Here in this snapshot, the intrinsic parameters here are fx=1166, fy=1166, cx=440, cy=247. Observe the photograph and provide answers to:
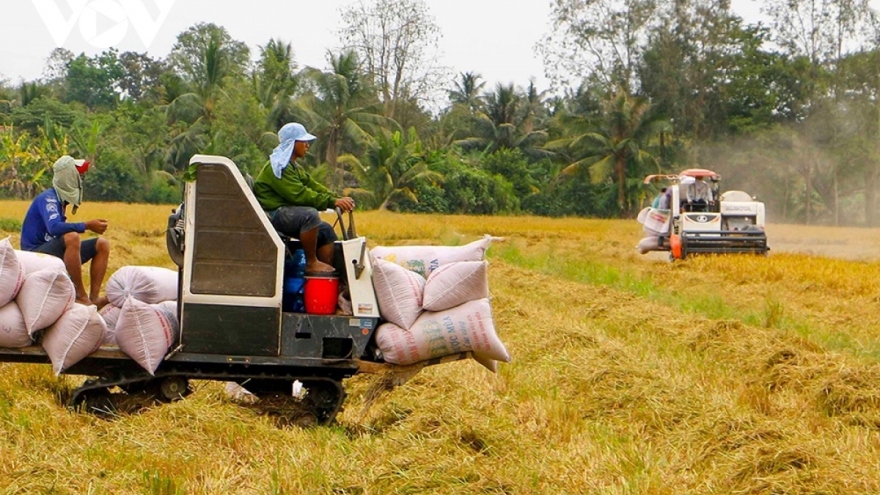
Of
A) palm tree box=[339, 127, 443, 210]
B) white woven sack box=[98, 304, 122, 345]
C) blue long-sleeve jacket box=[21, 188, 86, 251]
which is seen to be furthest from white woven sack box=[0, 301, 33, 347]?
palm tree box=[339, 127, 443, 210]

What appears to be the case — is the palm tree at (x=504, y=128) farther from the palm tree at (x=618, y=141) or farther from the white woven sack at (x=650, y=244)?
the white woven sack at (x=650, y=244)

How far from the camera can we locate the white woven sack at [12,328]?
6.77m

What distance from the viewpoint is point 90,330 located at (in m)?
6.82

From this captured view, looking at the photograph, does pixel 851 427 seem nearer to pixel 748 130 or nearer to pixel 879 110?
pixel 748 130

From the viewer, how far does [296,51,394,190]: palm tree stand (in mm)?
47344

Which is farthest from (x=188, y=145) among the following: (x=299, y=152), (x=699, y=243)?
(x=299, y=152)

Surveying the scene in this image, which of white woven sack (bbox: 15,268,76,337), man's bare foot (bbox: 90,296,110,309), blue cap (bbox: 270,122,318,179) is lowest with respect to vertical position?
man's bare foot (bbox: 90,296,110,309)

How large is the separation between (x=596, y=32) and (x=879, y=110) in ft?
46.2

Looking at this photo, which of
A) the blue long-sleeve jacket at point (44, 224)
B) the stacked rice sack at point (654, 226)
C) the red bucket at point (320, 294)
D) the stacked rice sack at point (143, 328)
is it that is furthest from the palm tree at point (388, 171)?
the red bucket at point (320, 294)

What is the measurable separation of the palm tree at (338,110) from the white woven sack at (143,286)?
39397 mm

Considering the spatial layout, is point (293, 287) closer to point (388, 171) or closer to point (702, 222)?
point (702, 222)

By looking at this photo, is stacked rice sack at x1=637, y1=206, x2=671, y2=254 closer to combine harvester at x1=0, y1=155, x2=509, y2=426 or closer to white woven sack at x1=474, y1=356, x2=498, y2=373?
white woven sack at x1=474, y1=356, x2=498, y2=373

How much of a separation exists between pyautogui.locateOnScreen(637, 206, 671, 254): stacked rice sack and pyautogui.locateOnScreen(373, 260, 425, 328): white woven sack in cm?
1791

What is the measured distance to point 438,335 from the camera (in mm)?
6996
